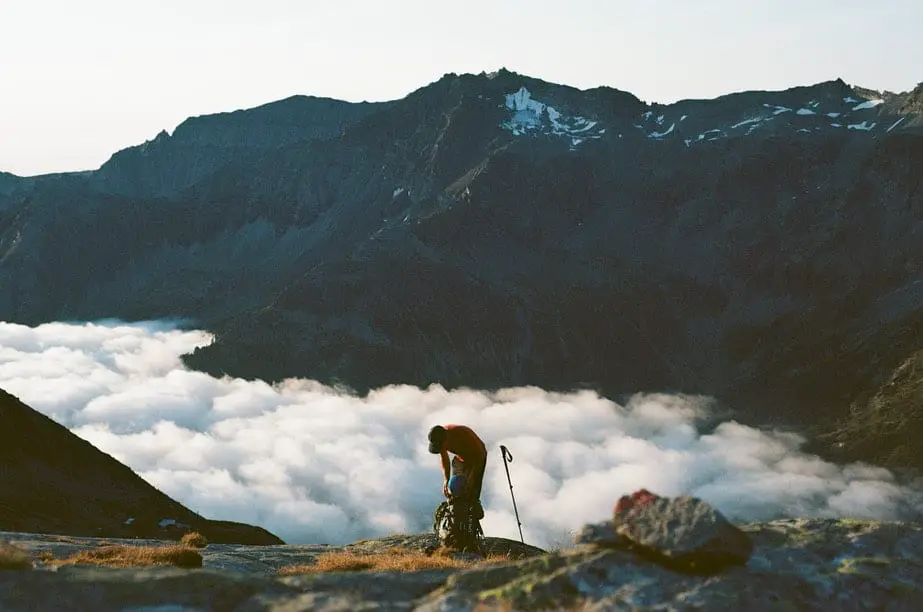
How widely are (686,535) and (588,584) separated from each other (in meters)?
1.34

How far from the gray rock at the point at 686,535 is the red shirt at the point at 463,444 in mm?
9839

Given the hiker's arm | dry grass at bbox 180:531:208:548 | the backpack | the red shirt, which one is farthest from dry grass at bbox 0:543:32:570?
dry grass at bbox 180:531:208:548

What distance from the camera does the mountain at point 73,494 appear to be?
42.3m

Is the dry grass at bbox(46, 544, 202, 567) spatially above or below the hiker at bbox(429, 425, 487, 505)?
below

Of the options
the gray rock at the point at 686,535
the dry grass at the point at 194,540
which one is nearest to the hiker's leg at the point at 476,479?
the dry grass at the point at 194,540

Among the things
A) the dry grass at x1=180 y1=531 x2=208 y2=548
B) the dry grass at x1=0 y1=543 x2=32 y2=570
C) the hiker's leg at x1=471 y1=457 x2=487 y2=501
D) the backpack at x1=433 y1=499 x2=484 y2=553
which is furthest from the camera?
the dry grass at x1=180 y1=531 x2=208 y2=548

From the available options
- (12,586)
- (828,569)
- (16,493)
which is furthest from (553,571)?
(16,493)

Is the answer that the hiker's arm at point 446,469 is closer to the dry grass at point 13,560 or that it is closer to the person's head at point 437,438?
the person's head at point 437,438

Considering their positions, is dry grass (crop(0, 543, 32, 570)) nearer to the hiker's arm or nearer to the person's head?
the person's head

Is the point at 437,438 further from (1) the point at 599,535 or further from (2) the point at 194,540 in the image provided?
(1) the point at 599,535

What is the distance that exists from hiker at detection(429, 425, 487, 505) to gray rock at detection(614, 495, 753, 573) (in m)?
9.73

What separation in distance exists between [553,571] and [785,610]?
2748 mm

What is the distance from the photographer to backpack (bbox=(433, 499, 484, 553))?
20266 millimetres

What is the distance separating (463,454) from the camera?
66.5 ft
